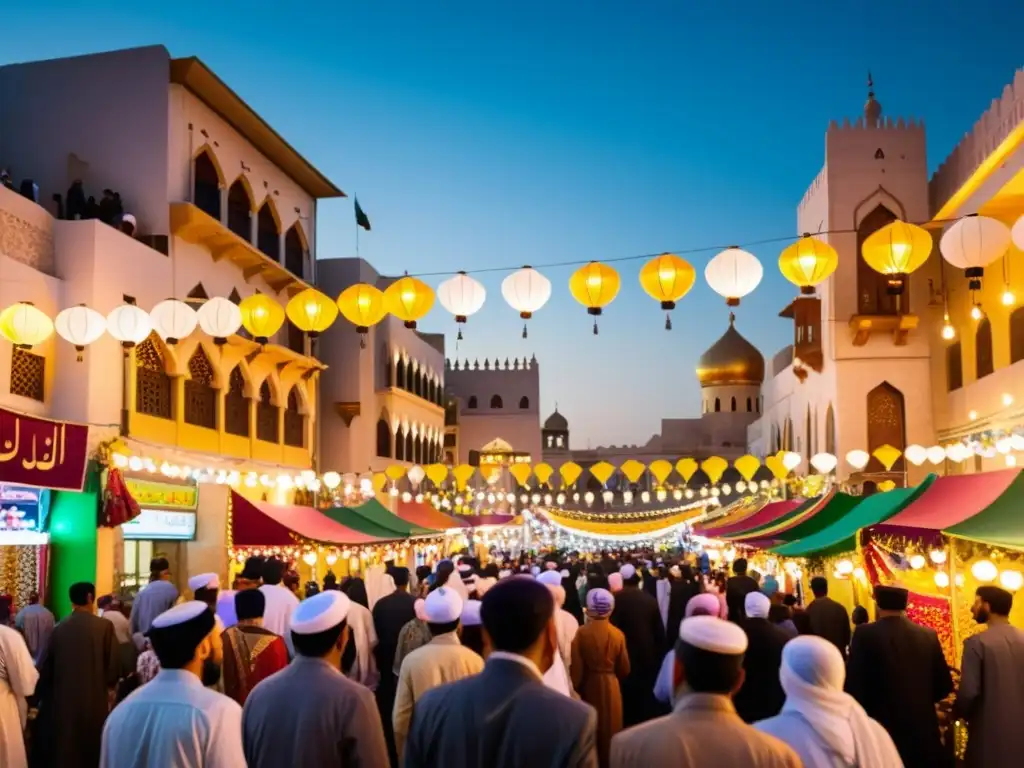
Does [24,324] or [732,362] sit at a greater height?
[732,362]

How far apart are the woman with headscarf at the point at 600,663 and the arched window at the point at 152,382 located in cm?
1053

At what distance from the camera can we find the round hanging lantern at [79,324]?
45.1 ft

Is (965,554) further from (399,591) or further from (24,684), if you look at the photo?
(24,684)

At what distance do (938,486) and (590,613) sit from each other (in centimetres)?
448

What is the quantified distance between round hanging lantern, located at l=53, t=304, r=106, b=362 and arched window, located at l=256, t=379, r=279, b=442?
8.68 meters

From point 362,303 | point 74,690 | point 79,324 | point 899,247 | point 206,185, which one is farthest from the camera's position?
point 206,185

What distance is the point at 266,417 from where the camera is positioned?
23156 mm

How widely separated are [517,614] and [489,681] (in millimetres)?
197

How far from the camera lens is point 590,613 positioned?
859cm

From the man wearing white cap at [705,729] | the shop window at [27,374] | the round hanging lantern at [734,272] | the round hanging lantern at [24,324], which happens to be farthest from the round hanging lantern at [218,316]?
the man wearing white cap at [705,729]

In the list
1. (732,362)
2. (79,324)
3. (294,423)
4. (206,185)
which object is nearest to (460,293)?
(79,324)

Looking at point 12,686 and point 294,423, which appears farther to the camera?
point 294,423

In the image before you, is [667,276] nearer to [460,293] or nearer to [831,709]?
[460,293]

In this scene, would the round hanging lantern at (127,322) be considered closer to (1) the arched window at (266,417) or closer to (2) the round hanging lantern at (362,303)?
(2) the round hanging lantern at (362,303)
